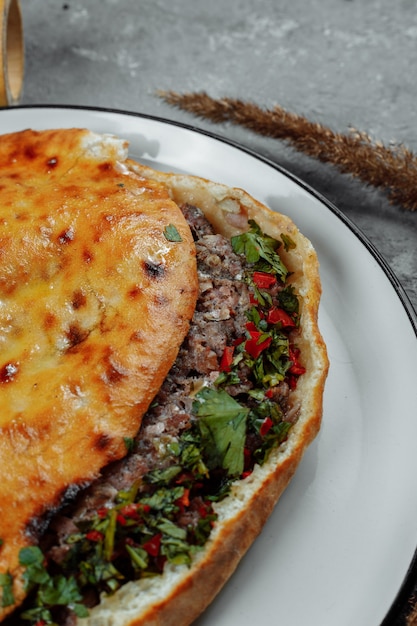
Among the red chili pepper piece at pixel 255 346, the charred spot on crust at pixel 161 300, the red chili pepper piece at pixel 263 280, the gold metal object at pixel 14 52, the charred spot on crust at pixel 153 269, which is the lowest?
the gold metal object at pixel 14 52

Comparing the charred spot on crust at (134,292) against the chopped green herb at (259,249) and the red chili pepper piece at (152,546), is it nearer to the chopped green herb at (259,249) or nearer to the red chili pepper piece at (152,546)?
the chopped green herb at (259,249)

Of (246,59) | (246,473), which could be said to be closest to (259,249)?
(246,473)

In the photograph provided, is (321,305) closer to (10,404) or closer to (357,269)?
(357,269)

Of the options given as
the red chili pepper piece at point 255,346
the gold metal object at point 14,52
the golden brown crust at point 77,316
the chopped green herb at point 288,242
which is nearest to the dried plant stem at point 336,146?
the gold metal object at point 14,52

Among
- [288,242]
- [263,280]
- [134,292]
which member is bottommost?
[134,292]

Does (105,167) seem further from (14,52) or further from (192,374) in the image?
(14,52)

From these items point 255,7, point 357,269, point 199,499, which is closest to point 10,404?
point 199,499

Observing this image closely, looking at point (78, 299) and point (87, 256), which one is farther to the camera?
point (87, 256)
